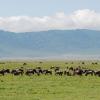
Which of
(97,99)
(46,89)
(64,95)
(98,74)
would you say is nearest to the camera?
(97,99)

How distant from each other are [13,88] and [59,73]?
13552 mm

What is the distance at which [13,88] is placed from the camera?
2784 cm

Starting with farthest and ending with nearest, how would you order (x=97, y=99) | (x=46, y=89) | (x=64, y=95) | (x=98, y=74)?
(x=98, y=74) < (x=46, y=89) < (x=64, y=95) < (x=97, y=99)

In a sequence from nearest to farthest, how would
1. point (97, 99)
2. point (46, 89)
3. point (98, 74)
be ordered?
point (97, 99)
point (46, 89)
point (98, 74)

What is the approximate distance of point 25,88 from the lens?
27.9 meters

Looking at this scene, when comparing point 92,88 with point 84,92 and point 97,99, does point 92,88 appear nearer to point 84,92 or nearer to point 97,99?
point 84,92

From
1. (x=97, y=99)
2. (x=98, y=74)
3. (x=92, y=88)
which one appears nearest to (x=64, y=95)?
(x=97, y=99)

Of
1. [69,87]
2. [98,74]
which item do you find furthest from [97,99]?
[98,74]

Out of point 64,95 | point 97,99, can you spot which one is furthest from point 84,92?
point 97,99

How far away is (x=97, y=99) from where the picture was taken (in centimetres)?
2198

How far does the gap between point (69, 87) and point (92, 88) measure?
1587 mm

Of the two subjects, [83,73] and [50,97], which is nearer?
[50,97]

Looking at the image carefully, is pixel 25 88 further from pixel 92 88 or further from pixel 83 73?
pixel 83 73

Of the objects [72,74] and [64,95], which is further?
[72,74]
